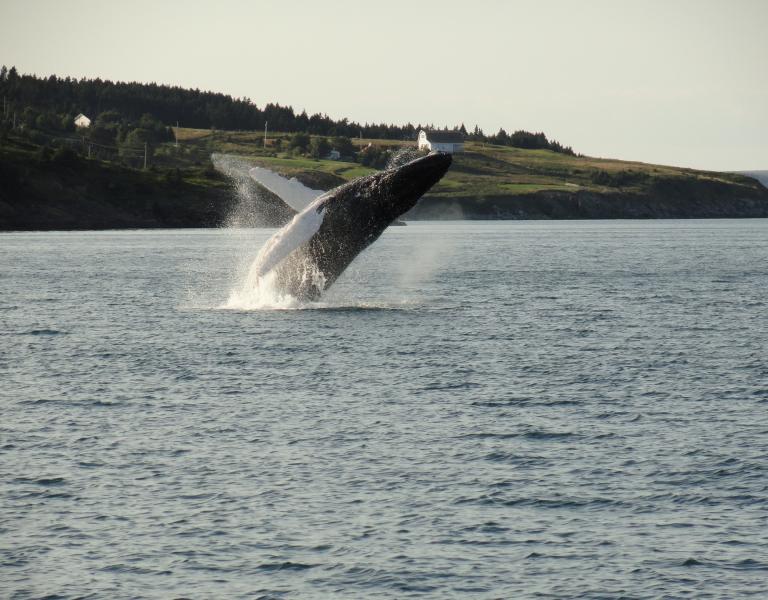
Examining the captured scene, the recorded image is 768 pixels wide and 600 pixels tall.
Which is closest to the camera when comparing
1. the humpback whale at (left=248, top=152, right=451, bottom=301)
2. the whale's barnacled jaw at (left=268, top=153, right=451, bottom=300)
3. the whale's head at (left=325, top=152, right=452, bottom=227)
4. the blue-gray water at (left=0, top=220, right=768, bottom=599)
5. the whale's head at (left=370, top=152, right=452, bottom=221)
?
the blue-gray water at (left=0, top=220, right=768, bottom=599)

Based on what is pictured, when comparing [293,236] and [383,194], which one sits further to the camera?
[293,236]

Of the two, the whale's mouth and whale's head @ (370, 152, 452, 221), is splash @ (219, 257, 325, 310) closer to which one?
whale's head @ (370, 152, 452, 221)

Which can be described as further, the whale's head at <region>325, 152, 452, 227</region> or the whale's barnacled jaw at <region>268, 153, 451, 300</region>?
the whale's barnacled jaw at <region>268, 153, 451, 300</region>

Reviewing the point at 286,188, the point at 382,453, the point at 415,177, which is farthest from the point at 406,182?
the point at 382,453

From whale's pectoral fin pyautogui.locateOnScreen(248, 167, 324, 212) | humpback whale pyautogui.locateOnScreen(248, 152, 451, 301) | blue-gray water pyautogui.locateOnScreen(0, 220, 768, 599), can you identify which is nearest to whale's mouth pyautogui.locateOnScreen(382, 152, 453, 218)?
humpback whale pyautogui.locateOnScreen(248, 152, 451, 301)

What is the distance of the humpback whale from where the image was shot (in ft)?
121

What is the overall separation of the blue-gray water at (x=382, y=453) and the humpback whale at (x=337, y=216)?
2.93 m

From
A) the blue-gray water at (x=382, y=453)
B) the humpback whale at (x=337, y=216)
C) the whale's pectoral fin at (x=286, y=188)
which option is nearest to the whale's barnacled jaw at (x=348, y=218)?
the humpback whale at (x=337, y=216)

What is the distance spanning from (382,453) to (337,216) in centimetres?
1581

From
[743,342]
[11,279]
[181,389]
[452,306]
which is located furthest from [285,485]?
[11,279]

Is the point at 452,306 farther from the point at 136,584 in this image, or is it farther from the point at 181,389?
the point at 136,584

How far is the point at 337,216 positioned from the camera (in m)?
39.1

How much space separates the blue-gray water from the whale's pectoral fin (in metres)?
4.93

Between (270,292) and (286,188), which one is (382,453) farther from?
(270,292)
